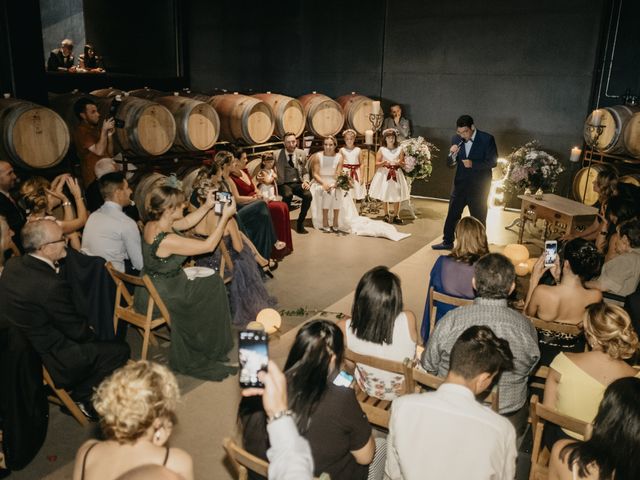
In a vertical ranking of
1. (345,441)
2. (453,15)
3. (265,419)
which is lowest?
(345,441)

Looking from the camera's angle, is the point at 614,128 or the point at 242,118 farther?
the point at 242,118

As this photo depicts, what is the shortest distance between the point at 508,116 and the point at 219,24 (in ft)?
20.6

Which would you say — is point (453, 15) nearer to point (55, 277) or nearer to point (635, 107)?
point (635, 107)

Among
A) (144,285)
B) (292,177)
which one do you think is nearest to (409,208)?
(292,177)

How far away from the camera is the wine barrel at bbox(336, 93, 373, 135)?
30.5ft

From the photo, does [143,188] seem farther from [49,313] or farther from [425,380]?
[425,380]

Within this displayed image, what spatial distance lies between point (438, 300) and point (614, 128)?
506cm

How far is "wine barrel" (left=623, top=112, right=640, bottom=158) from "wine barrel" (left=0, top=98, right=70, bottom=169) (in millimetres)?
6525

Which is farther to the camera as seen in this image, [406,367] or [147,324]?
[147,324]

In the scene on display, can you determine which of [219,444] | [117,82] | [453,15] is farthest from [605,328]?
[117,82]

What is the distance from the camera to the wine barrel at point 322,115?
877 cm

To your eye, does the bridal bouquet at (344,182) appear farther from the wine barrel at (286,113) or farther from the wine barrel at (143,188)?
the wine barrel at (143,188)

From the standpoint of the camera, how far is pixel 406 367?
234cm

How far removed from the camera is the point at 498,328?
2605 mm
